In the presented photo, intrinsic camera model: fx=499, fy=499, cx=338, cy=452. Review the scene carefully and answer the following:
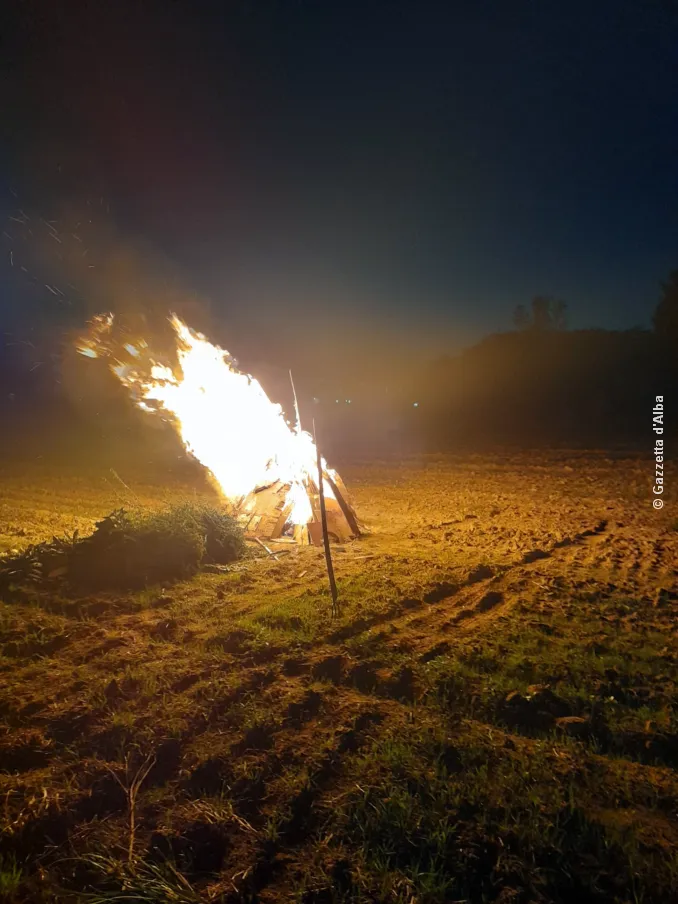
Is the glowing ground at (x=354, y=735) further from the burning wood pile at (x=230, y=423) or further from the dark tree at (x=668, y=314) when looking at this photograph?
the dark tree at (x=668, y=314)

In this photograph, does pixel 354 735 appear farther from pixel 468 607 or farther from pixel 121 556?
pixel 121 556

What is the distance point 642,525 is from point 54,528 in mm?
12981

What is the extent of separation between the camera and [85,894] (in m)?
2.76

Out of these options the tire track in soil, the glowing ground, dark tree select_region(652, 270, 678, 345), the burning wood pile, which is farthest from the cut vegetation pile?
dark tree select_region(652, 270, 678, 345)

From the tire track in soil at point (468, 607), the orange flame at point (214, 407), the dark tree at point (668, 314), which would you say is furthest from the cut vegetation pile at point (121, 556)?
the dark tree at point (668, 314)

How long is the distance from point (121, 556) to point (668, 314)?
43717mm

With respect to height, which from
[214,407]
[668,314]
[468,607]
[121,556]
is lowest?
[468,607]

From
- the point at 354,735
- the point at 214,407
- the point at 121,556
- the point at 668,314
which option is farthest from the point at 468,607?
the point at 668,314

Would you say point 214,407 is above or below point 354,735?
above

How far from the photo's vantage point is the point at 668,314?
38438 mm

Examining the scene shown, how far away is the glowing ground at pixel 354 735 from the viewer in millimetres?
2938

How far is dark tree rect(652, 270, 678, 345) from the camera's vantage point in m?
37.6

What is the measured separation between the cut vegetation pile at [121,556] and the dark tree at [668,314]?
4034 cm

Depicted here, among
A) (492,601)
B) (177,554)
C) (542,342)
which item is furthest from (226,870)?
(542,342)
